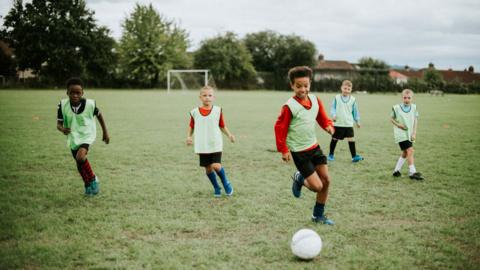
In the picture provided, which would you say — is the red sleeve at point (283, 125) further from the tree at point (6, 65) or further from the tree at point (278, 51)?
the tree at point (278, 51)

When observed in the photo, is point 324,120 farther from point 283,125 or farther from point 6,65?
point 6,65

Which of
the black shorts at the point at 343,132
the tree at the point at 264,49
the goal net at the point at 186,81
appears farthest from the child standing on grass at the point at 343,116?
the tree at the point at 264,49

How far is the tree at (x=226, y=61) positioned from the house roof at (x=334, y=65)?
122ft

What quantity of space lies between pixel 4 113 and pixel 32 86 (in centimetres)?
3933

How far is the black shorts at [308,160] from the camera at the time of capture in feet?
16.8

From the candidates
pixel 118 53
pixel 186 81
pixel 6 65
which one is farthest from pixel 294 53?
pixel 6 65

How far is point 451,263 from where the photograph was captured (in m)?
4.03

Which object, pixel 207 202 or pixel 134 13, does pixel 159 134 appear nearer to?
pixel 207 202

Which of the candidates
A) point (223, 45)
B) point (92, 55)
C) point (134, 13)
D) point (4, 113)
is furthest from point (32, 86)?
point (4, 113)

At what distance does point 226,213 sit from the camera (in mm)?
5664

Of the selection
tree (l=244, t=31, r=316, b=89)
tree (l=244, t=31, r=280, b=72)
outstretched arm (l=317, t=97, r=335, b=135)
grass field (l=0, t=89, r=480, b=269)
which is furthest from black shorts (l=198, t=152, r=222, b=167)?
tree (l=244, t=31, r=280, b=72)

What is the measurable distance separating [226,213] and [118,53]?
60.0 m

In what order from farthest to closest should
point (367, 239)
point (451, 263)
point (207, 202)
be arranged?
point (207, 202) → point (367, 239) → point (451, 263)

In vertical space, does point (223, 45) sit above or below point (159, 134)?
above
